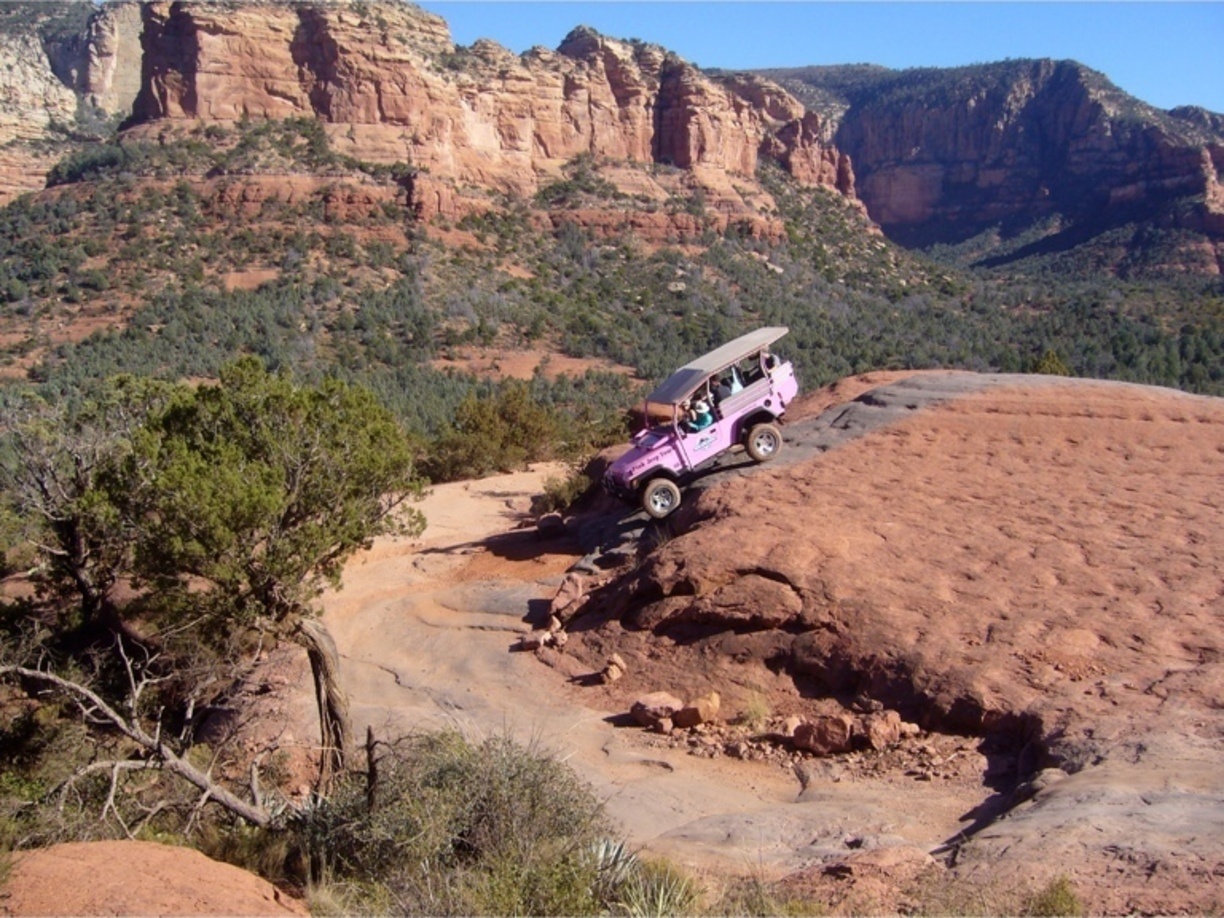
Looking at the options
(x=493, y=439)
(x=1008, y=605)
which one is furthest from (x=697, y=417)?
(x=493, y=439)

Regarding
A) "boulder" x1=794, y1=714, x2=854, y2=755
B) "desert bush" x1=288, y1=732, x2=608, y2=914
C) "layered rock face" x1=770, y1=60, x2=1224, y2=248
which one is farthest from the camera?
"layered rock face" x1=770, y1=60, x2=1224, y2=248

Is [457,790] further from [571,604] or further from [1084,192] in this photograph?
[1084,192]

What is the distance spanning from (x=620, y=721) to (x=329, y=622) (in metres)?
5.43

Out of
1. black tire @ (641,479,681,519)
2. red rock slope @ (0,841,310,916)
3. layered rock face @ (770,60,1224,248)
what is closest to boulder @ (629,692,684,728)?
black tire @ (641,479,681,519)

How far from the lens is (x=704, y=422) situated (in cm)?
1362

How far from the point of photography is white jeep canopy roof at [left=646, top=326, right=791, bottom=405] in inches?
520

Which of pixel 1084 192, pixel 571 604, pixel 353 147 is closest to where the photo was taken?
pixel 571 604

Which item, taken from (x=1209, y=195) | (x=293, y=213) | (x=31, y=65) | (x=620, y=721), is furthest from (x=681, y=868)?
(x=31, y=65)

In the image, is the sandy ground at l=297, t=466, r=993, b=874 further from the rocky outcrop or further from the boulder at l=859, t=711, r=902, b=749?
the rocky outcrop

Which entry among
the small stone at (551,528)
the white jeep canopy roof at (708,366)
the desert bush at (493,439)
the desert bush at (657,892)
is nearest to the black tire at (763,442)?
the white jeep canopy roof at (708,366)

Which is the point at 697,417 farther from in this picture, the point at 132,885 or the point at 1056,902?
the point at 132,885

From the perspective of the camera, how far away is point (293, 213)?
5269 cm

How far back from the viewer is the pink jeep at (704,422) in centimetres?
1340

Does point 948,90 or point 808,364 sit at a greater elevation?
point 948,90
